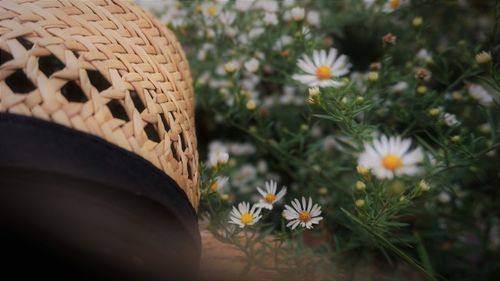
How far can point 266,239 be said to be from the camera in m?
0.93

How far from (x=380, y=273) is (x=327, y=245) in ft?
0.47

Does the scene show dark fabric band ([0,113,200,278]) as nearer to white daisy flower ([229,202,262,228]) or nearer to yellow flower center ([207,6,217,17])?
white daisy flower ([229,202,262,228])

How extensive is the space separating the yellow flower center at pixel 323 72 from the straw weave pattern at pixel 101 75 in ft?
0.86

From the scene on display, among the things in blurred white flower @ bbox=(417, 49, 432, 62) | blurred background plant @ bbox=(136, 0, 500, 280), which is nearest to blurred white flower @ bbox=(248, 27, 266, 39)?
blurred background plant @ bbox=(136, 0, 500, 280)

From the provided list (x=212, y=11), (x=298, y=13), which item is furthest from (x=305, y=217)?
(x=212, y=11)

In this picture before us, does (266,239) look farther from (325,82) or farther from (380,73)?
(380,73)

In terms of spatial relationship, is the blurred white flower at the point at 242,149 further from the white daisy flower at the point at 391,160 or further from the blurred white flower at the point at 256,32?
the white daisy flower at the point at 391,160

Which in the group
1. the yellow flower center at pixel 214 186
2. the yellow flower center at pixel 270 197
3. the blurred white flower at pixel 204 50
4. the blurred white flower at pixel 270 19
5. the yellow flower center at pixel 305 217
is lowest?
the yellow flower center at pixel 305 217

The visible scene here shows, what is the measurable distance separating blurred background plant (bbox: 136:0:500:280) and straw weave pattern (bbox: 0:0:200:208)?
0.67 ft

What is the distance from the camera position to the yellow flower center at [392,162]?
0.64 metres

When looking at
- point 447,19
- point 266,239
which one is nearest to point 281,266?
point 266,239

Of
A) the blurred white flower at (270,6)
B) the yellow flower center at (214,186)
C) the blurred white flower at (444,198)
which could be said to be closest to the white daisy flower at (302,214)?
the yellow flower center at (214,186)

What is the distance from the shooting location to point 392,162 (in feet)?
2.12

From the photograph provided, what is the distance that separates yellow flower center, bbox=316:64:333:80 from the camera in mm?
871
